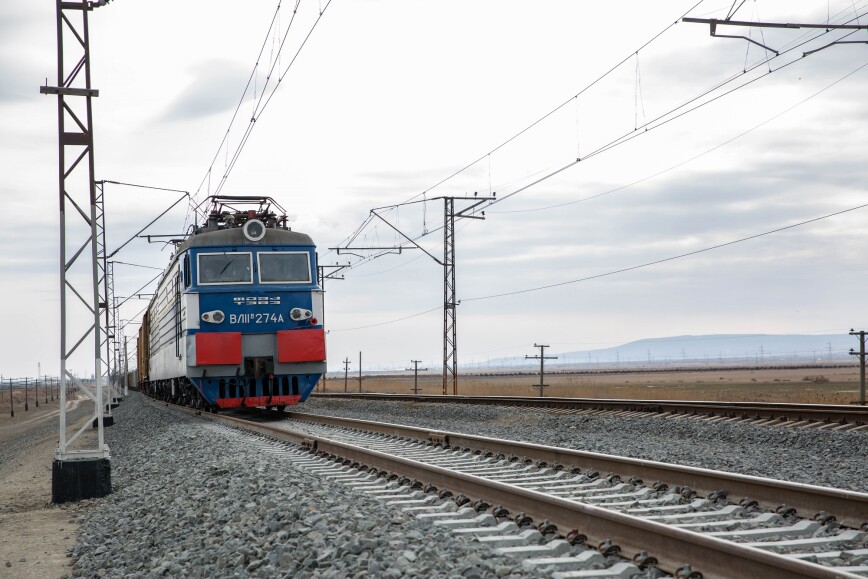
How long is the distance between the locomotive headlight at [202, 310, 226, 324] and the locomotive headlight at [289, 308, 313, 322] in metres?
1.48

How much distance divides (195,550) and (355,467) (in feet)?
12.3

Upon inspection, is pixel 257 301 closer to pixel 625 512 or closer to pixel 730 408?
pixel 730 408

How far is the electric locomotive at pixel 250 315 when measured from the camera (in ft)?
58.4

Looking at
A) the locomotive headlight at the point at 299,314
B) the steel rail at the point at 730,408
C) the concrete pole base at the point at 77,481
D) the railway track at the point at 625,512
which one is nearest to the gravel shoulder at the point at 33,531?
the concrete pole base at the point at 77,481

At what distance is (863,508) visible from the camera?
232 inches

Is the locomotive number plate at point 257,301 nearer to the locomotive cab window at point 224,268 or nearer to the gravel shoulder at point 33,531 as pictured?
the locomotive cab window at point 224,268

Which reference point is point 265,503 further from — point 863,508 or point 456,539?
point 863,508

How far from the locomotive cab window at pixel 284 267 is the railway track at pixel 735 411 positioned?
6518 mm

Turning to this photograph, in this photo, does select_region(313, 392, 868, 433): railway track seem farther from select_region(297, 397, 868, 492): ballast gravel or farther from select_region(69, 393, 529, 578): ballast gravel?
select_region(69, 393, 529, 578): ballast gravel

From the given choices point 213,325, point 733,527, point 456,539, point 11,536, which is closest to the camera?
point 456,539

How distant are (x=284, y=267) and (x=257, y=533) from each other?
41.7 feet

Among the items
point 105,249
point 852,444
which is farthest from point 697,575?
point 105,249

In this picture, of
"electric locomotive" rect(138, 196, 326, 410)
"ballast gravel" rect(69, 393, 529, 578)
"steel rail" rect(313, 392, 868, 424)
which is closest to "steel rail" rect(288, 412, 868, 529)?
"ballast gravel" rect(69, 393, 529, 578)

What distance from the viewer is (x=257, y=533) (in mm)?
6328
